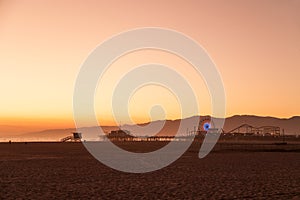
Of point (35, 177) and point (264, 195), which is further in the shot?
point (35, 177)

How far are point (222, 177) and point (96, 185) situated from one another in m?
7.72

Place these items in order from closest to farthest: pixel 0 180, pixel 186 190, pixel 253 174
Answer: pixel 186 190 → pixel 0 180 → pixel 253 174

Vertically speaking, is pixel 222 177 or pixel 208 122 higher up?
pixel 208 122

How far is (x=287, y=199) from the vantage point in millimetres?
14891

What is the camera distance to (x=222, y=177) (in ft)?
74.9

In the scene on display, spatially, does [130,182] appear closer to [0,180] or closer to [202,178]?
[202,178]

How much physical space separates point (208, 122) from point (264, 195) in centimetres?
14134

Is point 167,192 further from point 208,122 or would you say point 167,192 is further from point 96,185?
point 208,122

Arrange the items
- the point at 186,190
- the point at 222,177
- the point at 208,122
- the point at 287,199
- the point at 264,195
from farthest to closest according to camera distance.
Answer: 1. the point at 208,122
2. the point at 222,177
3. the point at 186,190
4. the point at 264,195
5. the point at 287,199

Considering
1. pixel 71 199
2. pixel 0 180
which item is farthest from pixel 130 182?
pixel 0 180

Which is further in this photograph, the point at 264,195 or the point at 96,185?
the point at 96,185

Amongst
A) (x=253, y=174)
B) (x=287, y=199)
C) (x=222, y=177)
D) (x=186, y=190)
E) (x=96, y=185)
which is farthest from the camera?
(x=253, y=174)

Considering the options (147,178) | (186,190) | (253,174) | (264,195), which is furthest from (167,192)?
(253,174)

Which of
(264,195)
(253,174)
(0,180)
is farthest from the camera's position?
(253,174)
